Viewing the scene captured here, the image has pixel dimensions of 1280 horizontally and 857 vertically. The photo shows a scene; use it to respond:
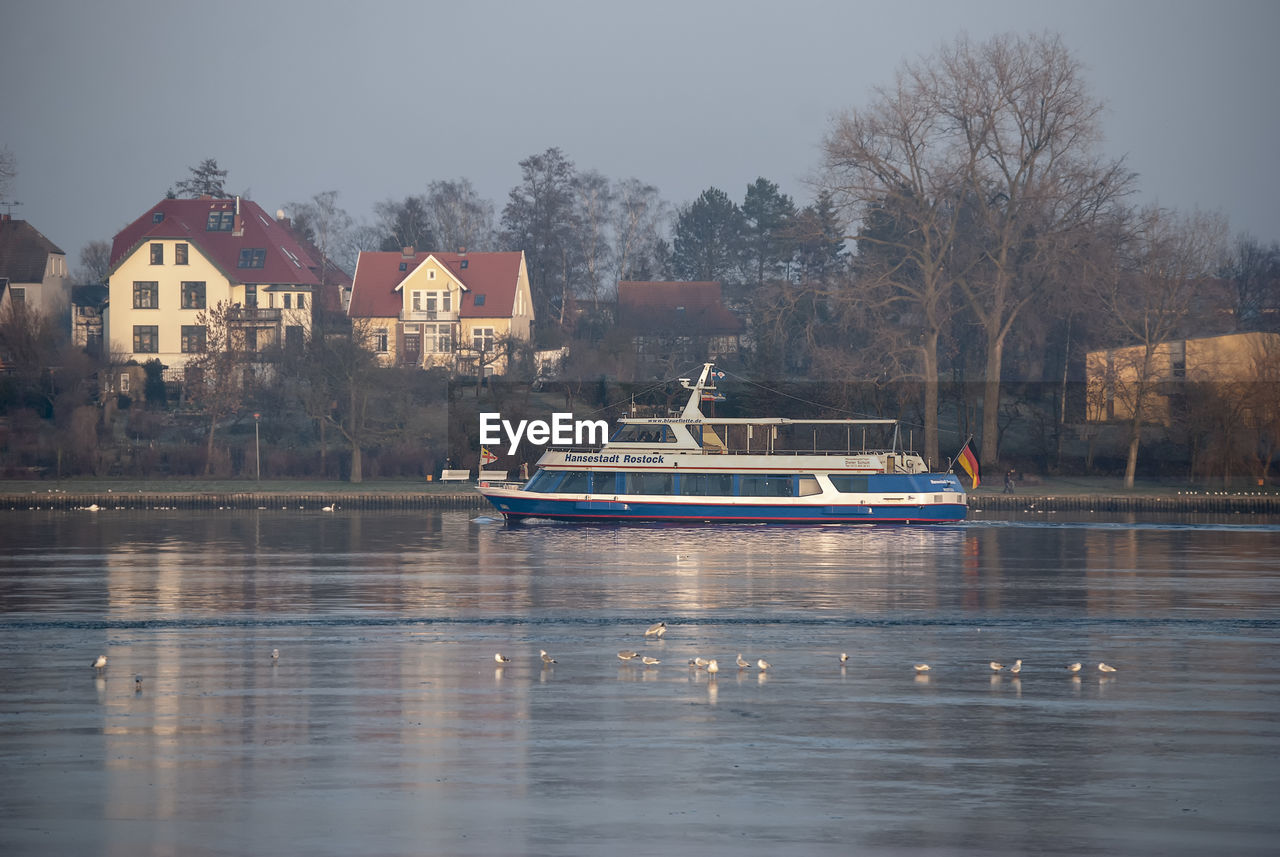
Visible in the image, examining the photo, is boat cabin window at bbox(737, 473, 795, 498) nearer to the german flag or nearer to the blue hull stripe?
the blue hull stripe

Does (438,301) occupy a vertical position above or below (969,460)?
above

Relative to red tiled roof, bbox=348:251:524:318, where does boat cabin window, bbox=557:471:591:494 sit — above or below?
below

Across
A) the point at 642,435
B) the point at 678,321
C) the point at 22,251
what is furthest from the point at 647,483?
the point at 22,251

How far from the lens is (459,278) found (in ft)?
282

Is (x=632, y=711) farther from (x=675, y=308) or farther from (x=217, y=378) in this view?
(x=675, y=308)

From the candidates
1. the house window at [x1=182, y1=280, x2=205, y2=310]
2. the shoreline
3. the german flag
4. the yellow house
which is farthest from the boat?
the house window at [x1=182, y1=280, x2=205, y2=310]

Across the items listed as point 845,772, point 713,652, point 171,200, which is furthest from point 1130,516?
point 171,200

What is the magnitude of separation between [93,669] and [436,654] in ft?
15.7

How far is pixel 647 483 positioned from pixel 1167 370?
92.7ft

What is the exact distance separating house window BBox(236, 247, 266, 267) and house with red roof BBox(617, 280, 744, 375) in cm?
2205

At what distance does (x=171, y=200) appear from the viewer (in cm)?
8494

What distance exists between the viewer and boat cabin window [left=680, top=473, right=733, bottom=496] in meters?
43.5

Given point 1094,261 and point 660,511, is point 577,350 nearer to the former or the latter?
point 1094,261

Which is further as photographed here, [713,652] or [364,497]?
[364,497]
